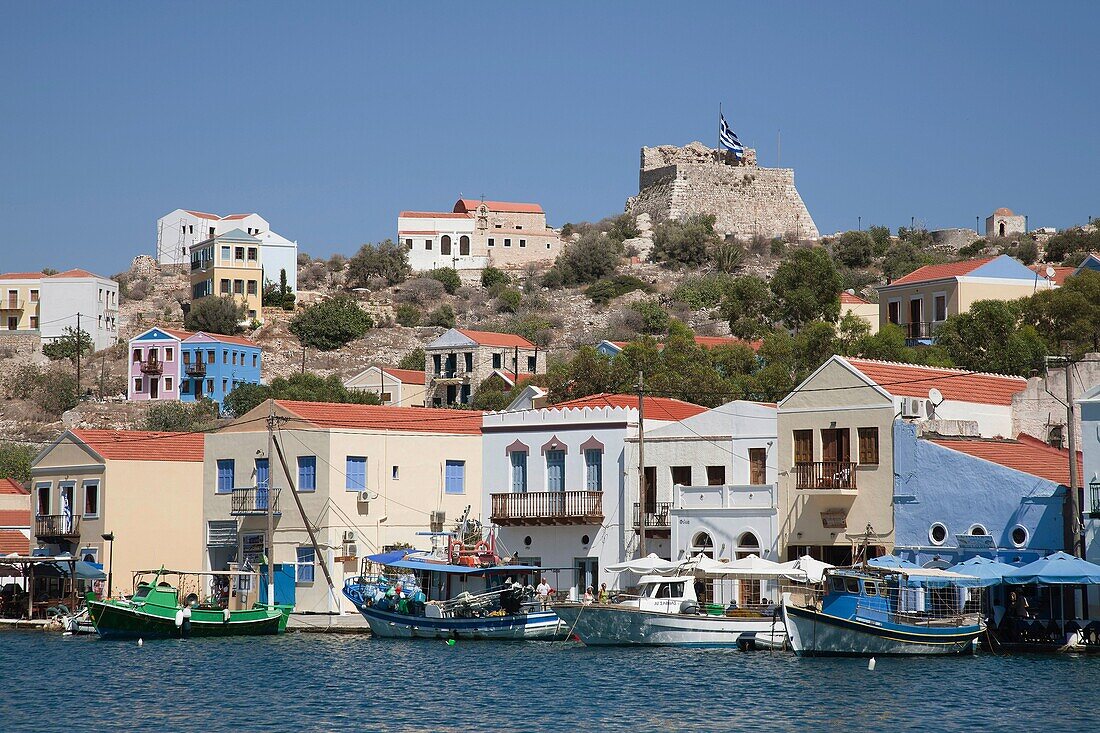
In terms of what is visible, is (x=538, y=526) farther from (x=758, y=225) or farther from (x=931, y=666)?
(x=758, y=225)

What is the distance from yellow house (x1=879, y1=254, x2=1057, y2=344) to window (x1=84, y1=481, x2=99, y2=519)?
132 feet

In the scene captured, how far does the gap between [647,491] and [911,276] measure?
36.2 metres

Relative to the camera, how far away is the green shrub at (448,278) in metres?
144

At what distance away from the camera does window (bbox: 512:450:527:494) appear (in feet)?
178

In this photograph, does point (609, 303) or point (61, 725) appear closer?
point (61, 725)

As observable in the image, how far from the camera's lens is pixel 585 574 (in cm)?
5238

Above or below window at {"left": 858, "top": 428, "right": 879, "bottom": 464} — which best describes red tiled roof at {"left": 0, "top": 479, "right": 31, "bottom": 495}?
below

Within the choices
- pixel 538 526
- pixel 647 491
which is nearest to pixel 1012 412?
pixel 647 491

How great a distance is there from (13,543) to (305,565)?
628 inches

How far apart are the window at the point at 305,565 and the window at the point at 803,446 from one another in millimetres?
18001

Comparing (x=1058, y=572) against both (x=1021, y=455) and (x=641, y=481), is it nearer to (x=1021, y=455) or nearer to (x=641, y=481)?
(x=1021, y=455)

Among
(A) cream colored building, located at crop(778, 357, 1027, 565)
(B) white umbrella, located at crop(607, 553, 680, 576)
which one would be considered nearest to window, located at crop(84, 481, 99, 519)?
(B) white umbrella, located at crop(607, 553, 680, 576)

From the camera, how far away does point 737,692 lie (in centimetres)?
3516

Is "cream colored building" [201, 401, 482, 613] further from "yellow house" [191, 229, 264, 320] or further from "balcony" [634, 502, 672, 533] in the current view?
"yellow house" [191, 229, 264, 320]
